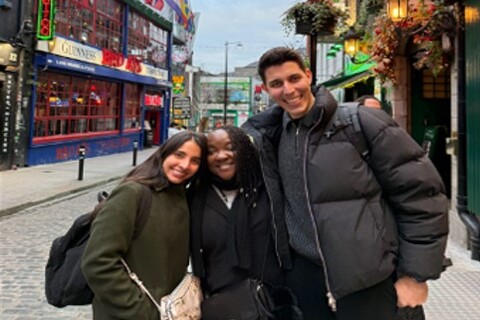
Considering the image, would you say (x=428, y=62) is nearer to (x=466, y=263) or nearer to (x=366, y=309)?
(x=466, y=263)

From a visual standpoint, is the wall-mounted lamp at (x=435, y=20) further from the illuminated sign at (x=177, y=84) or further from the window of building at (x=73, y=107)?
the illuminated sign at (x=177, y=84)

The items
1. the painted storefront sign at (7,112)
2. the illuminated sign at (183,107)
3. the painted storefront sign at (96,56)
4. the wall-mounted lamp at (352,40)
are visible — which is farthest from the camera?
the illuminated sign at (183,107)

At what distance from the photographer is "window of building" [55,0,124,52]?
16.8 metres

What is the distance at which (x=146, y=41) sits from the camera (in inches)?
987

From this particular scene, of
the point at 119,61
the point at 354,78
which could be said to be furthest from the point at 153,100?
the point at 354,78

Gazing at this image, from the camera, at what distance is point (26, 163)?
14773 millimetres

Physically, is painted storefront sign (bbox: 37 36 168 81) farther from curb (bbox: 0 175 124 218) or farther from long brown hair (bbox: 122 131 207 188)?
long brown hair (bbox: 122 131 207 188)

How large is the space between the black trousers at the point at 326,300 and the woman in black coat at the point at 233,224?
2.7 inches

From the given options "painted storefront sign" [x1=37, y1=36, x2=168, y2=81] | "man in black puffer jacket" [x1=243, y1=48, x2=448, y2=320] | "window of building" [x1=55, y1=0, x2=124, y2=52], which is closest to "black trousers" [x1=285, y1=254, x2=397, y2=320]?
"man in black puffer jacket" [x1=243, y1=48, x2=448, y2=320]

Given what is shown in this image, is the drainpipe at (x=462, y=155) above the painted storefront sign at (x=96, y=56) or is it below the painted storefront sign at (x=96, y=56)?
below

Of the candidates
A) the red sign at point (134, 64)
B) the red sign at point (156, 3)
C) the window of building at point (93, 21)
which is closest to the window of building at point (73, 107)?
the red sign at point (134, 64)

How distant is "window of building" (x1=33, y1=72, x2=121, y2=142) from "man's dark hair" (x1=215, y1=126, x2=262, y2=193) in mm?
15041

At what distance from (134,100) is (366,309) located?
23.1 meters

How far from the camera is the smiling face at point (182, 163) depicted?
207cm
